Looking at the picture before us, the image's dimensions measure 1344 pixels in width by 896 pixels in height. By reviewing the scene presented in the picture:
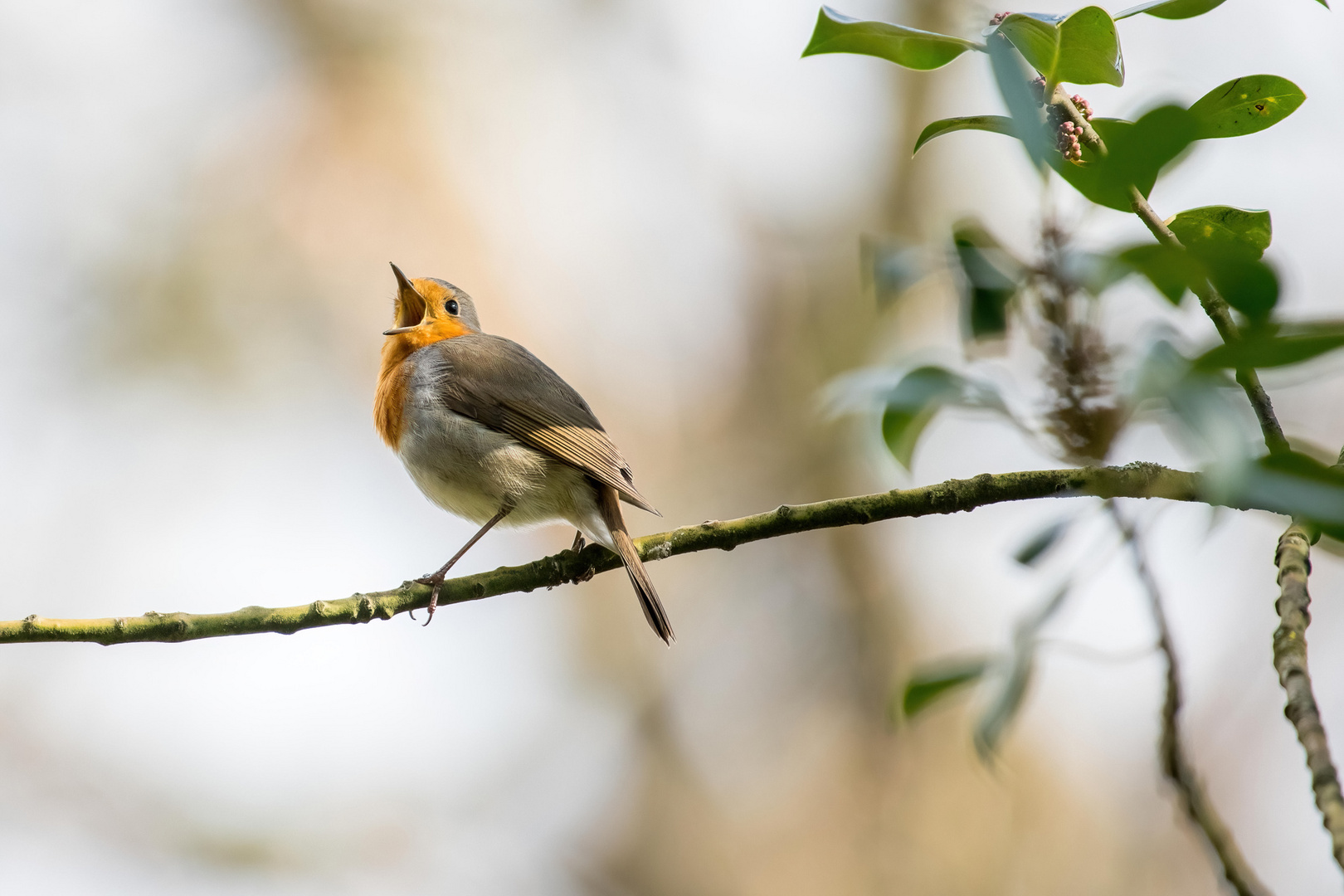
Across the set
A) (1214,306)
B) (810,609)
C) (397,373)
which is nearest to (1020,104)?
(1214,306)

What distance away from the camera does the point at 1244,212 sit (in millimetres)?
1525

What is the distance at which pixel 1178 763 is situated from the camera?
1.08 meters

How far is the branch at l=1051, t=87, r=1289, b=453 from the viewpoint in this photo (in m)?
1.28

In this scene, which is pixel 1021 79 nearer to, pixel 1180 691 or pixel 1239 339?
pixel 1239 339

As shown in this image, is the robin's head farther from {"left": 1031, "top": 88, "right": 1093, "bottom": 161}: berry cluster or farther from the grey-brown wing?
{"left": 1031, "top": 88, "right": 1093, "bottom": 161}: berry cluster

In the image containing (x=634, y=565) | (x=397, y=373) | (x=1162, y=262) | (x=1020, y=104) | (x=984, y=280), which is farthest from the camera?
(x=397, y=373)

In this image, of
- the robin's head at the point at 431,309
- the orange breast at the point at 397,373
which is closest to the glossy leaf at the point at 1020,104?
the orange breast at the point at 397,373

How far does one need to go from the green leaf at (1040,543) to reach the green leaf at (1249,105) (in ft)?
1.86

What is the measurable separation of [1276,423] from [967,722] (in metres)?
6.05

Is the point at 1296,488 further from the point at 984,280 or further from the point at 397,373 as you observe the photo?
the point at 397,373

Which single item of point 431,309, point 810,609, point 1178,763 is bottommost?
point 810,609

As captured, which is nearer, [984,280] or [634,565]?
[984,280]

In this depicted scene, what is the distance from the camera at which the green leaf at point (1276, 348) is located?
0.90 meters

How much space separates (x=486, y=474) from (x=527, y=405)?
0.28 metres
